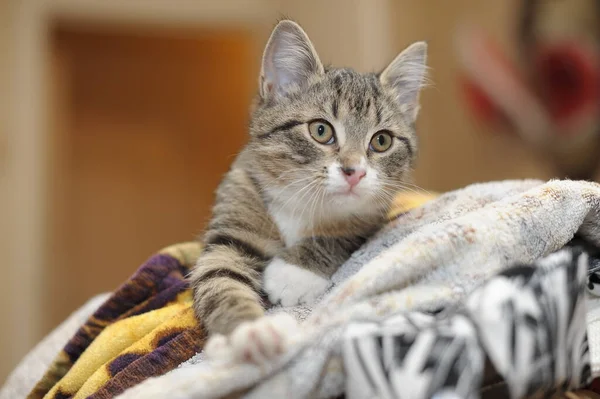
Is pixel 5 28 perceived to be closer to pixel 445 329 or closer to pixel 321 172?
pixel 321 172

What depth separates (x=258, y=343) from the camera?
2.34 ft

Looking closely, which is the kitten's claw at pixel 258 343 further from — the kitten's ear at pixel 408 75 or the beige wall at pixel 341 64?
the beige wall at pixel 341 64

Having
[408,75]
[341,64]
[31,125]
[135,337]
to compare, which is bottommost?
[135,337]

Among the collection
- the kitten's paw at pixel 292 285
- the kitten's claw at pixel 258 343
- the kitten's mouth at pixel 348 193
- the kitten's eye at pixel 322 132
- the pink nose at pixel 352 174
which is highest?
the kitten's eye at pixel 322 132

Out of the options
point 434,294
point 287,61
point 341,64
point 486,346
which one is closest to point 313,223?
point 287,61

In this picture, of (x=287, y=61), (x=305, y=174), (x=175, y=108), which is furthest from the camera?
(x=175, y=108)

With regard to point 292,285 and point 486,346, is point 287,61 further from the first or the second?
point 486,346

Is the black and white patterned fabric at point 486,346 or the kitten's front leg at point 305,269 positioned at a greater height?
the black and white patterned fabric at point 486,346

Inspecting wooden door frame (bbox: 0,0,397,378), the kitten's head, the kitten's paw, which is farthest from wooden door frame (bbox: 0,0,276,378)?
the kitten's paw

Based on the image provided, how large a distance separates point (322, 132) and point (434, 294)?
52 cm

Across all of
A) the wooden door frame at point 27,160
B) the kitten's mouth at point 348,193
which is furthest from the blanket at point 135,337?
the wooden door frame at point 27,160

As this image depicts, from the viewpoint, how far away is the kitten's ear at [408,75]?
135 cm

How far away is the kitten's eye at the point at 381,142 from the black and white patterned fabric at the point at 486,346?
575 mm

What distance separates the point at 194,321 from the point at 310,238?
1.06ft
